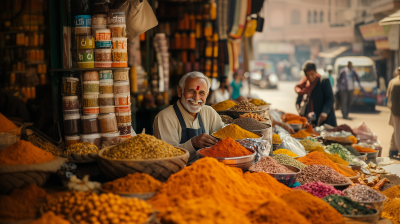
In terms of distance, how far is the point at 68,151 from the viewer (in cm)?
176

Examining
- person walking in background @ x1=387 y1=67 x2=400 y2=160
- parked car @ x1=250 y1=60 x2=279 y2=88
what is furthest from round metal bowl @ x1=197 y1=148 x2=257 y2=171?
parked car @ x1=250 y1=60 x2=279 y2=88

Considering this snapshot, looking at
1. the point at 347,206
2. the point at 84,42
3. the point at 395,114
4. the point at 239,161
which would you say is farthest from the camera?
the point at 395,114

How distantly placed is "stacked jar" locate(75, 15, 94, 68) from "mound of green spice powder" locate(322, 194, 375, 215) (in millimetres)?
1392

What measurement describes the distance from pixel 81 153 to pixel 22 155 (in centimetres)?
34

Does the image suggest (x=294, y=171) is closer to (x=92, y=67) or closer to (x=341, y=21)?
(x=92, y=67)

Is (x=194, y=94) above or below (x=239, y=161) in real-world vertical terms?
above

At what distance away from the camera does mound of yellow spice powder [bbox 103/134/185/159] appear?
4.91 ft

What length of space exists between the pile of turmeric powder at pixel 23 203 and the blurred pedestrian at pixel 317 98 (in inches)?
174

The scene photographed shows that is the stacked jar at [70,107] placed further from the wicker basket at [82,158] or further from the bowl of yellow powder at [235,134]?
the bowl of yellow powder at [235,134]

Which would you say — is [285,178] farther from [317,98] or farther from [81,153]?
[317,98]

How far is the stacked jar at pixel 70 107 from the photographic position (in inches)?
73.3

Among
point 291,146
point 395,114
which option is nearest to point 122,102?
point 291,146

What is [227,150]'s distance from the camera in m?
1.82

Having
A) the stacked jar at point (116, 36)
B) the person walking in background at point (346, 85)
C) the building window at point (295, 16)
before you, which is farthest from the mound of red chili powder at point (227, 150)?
the building window at point (295, 16)
